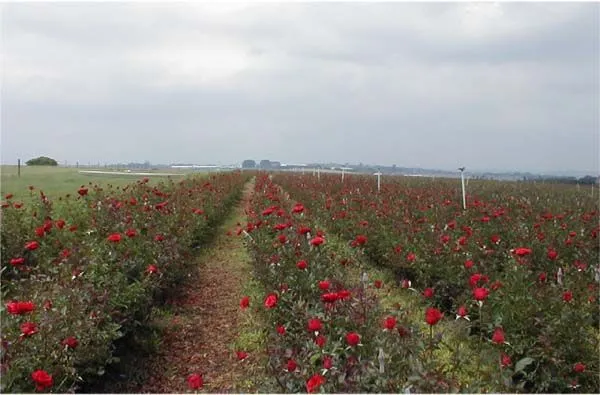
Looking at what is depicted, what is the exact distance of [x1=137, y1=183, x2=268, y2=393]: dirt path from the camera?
376cm

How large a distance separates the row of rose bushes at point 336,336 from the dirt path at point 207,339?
1.71 feet

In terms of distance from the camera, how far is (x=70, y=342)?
111 inches

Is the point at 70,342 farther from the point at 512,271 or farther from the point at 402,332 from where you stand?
the point at 512,271

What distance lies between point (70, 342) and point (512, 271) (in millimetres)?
3268

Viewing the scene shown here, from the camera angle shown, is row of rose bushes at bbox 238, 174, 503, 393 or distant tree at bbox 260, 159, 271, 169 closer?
row of rose bushes at bbox 238, 174, 503, 393

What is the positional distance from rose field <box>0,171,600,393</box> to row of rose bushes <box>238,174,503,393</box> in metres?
0.01

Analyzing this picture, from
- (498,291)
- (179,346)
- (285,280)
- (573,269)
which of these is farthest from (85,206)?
(573,269)

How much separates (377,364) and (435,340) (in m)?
0.35

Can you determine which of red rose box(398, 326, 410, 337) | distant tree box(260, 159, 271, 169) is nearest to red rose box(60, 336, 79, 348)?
red rose box(398, 326, 410, 337)

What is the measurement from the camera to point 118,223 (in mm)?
5250

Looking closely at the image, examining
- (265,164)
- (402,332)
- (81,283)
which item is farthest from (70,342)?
(265,164)

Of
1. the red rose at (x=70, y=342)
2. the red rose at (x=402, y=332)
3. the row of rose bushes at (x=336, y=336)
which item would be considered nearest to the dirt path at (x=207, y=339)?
the row of rose bushes at (x=336, y=336)

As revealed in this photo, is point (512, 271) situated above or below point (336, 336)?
above

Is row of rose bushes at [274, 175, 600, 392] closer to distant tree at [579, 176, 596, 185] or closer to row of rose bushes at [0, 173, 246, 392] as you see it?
row of rose bushes at [0, 173, 246, 392]
